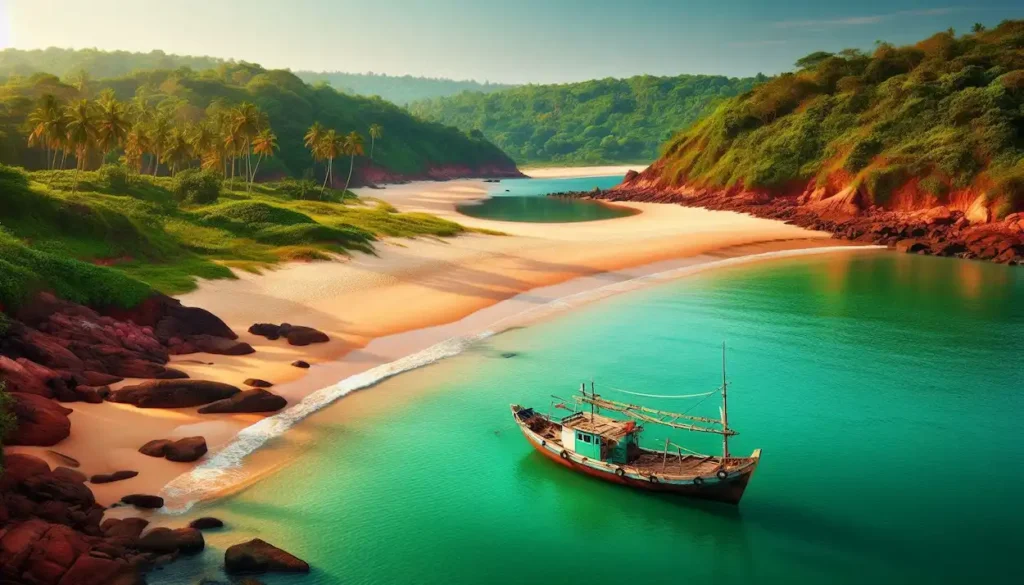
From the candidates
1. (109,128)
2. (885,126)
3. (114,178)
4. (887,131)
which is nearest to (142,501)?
(114,178)

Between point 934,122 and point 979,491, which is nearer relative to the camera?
point 979,491

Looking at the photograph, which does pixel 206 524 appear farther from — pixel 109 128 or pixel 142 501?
pixel 109 128

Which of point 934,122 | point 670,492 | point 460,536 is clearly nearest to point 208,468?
point 460,536

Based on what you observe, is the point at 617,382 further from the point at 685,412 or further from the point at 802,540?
the point at 802,540

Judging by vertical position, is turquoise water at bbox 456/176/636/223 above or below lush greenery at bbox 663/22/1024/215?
below

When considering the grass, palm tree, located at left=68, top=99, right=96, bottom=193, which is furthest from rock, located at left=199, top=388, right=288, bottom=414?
palm tree, located at left=68, top=99, right=96, bottom=193

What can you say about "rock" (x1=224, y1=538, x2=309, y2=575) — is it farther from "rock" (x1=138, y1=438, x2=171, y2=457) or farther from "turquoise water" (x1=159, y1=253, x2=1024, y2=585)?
"rock" (x1=138, y1=438, x2=171, y2=457)
